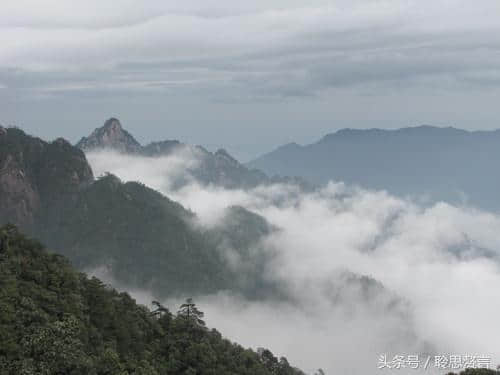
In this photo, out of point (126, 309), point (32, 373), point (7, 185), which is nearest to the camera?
point (32, 373)

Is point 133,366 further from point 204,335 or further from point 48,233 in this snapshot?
point 48,233

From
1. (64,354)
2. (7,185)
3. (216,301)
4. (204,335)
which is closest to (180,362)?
(204,335)

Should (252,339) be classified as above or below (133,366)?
above

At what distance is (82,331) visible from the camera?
1913 inches

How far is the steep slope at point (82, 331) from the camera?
4272 cm

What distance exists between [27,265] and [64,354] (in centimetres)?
1539

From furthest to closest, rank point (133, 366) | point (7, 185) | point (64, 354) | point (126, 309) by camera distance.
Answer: point (7, 185)
point (126, 309)
point (133, 366)
point (64, 354)

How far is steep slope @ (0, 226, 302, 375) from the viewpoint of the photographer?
140ft

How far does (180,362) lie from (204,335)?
8068 millimetres

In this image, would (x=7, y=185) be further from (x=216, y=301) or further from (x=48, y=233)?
(x=216, y=301)

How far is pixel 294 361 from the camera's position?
19588cm

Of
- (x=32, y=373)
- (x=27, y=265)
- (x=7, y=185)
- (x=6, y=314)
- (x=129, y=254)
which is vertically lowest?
(x=32, y=373)

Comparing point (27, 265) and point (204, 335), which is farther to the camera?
point (204, 335)

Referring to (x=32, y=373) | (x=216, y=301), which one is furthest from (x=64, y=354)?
(x=216, y=301)
